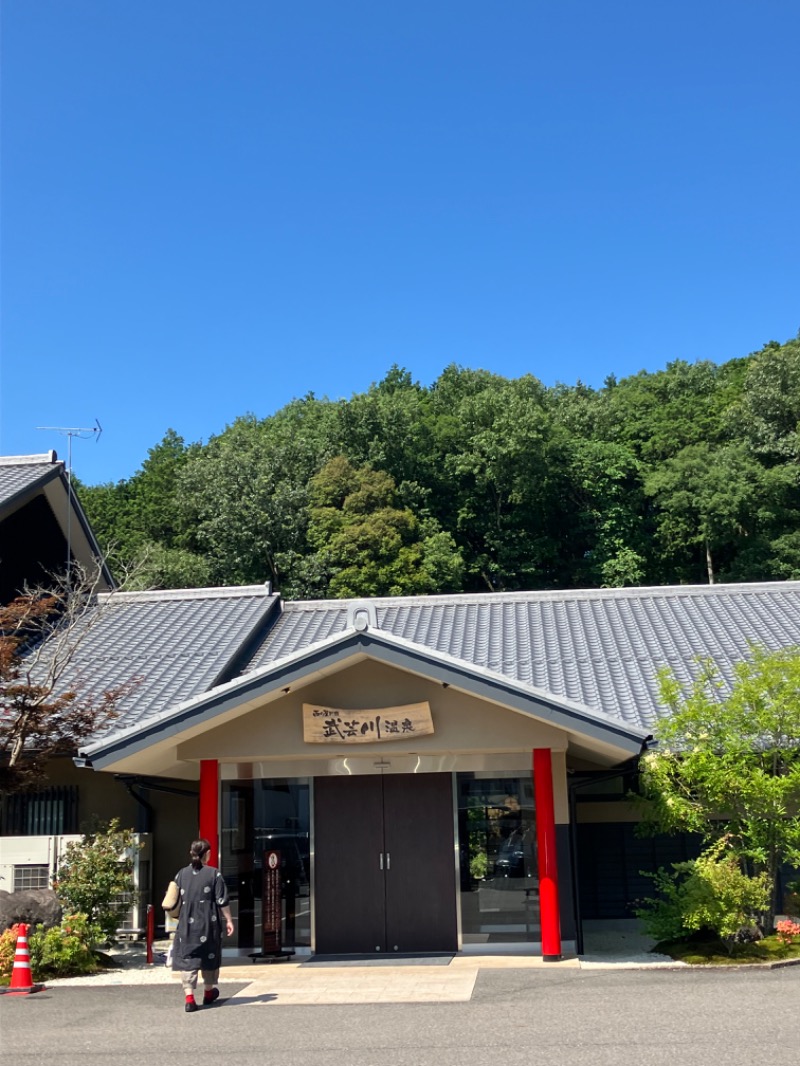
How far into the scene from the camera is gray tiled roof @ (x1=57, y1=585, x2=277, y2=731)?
57.6ft

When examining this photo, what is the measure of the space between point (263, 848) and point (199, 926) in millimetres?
4092

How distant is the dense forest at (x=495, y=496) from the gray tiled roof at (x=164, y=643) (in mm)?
16243

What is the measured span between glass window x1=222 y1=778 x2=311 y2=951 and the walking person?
129 inches

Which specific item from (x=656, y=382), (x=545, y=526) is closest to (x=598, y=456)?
(x=545, y=526)

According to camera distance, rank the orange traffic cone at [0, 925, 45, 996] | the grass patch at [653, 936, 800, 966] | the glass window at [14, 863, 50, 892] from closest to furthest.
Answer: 1. the orange traffic cone at [0, 925, 45, 996]
2. the grass patch at [653, 936, 800, 966]
3. the glass window at [14, 863, 50, 892]

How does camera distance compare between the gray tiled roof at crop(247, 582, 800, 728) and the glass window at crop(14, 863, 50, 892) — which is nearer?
the glass window at crop(14, 863, 50, 892)

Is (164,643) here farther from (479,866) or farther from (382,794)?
(479,866)

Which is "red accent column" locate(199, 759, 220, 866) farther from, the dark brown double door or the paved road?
the paved road

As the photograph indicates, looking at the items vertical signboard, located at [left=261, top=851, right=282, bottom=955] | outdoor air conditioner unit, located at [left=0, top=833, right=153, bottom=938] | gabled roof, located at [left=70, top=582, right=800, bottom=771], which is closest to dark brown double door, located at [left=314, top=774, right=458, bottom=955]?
vertical signboard, located at [left=261, top=851, right=282, bottom=955]

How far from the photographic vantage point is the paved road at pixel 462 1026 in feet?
27.8

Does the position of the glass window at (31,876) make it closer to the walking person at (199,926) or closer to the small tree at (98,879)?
the small tree at (98,879)

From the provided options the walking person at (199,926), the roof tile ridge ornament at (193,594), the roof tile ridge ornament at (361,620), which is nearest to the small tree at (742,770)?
the roof tile ridge ornament at (361,620)

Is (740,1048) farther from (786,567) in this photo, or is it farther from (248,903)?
(786,567)

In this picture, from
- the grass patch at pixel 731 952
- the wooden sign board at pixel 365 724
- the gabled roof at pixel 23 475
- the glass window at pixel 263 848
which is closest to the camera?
the grass patch at pixel 731 952
